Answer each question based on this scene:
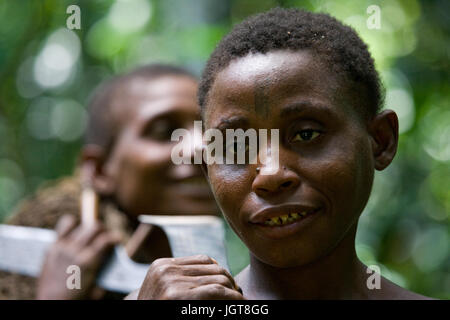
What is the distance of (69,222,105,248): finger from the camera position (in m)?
2.83

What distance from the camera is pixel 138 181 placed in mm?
3002

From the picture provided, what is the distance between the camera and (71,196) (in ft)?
10.4

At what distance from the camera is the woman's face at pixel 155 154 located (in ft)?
9.61

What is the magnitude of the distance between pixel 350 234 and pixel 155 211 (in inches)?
54.2

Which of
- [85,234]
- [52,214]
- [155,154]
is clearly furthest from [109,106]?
[85,234]

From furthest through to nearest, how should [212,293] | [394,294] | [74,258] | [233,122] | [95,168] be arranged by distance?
[95,168]
[74,258]
[394,294]
[233,122]
[212,293]

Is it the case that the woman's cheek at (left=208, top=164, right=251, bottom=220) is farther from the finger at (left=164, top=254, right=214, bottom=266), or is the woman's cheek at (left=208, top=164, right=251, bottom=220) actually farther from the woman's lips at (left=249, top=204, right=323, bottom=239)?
the finger at (left=164, top=254, right=214, bottom=266)

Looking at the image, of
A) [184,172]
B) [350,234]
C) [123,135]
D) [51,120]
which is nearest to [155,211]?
[184,172]

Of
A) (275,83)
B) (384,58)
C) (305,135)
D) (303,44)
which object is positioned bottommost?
(305,135)

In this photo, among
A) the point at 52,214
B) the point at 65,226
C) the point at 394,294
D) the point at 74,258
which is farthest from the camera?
the point at 52,214

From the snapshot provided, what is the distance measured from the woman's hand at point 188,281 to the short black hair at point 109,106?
1849 mm

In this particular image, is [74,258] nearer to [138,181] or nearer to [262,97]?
[138,181]

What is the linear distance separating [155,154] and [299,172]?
151 cm
